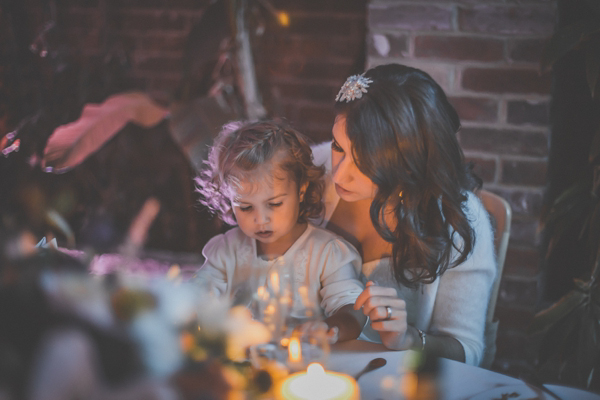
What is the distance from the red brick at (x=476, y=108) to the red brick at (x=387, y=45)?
0.74ft

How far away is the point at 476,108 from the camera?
1.56m

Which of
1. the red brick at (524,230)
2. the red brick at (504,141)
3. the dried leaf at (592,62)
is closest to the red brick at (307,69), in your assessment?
the red brick at (504,141)

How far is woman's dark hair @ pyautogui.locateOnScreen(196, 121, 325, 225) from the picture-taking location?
117 cm

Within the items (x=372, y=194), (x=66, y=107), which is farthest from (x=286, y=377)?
(x=66, y=107)

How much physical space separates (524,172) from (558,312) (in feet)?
1.52

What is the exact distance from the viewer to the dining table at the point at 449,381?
68 cm

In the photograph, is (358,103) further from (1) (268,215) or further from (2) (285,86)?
(2) (285,86)

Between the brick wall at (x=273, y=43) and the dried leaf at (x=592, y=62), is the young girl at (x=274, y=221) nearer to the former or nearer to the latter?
the dried leaf at (x=592, y=62)

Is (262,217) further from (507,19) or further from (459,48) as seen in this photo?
(507,19)

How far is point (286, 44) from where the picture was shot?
230 centimetres

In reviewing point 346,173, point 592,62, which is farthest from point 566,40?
point 346,173

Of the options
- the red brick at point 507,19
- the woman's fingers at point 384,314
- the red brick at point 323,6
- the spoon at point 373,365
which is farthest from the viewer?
the red brick at point 323,6

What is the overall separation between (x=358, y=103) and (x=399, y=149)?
0.13 m

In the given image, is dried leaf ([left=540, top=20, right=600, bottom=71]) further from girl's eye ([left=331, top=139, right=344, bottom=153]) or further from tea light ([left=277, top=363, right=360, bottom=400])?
tea light ([left=277, top=363, right=360, bottom=400])
